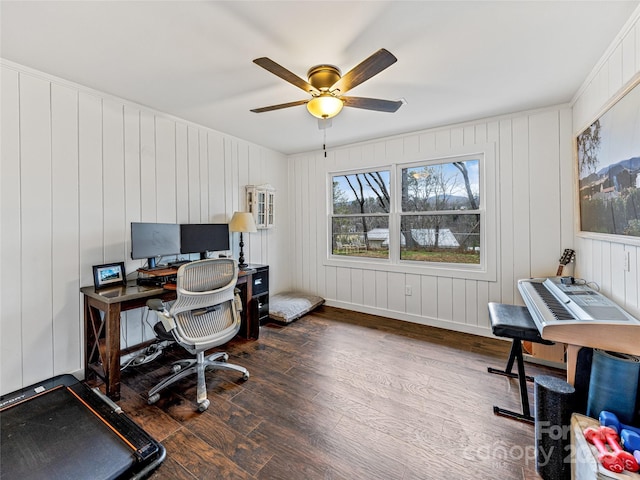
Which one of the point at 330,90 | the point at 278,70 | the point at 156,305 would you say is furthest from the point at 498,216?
the point at 156,305

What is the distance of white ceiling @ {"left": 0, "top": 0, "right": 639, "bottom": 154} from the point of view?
151cm

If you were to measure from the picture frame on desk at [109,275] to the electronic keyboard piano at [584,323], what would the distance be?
3.25m

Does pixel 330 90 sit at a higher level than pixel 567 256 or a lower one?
higher

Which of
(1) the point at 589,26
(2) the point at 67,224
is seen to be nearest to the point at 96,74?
(2) the point at 67,224

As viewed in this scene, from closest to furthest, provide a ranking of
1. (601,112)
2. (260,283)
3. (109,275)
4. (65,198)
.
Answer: (601,112) → (65,198) → (109,275) → (260,283)

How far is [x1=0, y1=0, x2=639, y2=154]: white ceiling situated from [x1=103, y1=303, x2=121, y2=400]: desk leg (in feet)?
5.99

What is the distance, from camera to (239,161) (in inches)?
148

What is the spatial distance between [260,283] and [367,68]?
2744 millimetres

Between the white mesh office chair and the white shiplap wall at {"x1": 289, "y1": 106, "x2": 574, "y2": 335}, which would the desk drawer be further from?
the white mesh office chair

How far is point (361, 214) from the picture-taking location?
4.02m

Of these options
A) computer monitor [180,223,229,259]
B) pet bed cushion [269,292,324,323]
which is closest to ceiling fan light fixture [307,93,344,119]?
computer monitor [180,223,229,259]

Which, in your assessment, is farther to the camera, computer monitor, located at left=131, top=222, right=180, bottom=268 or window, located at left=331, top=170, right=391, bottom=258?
window, located at left=331, top=170, right=391, bottom=258

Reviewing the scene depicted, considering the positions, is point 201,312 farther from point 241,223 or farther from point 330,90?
point 330,90

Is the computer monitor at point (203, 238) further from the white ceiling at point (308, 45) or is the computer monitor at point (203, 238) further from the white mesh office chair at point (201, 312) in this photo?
the white ceiling at point (308, 45)
